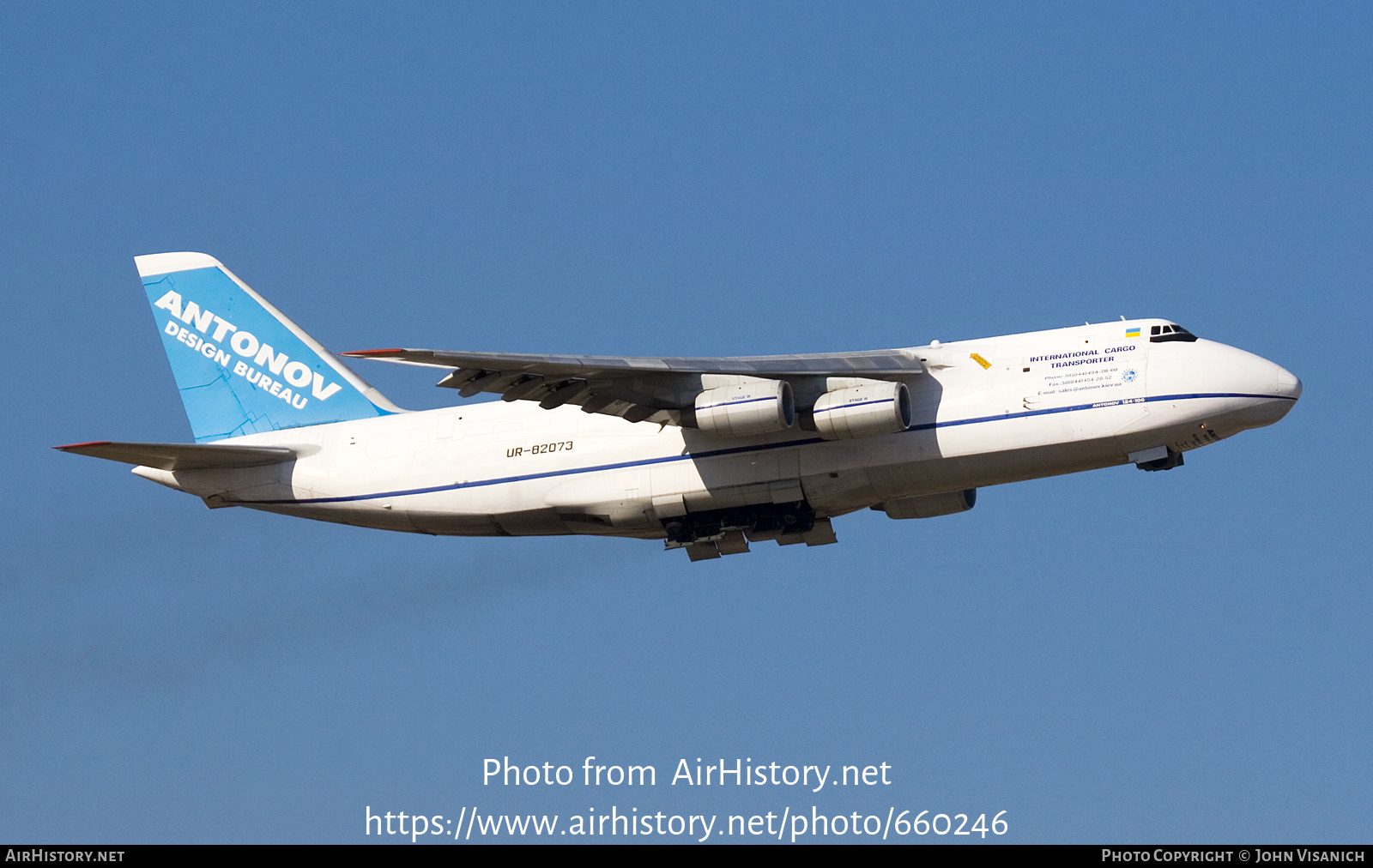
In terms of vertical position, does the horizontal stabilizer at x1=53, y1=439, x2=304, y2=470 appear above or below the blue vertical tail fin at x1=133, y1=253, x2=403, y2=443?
below

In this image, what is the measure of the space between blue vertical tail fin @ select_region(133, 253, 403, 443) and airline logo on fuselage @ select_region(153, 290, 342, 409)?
0.01m

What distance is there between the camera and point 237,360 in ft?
88.4

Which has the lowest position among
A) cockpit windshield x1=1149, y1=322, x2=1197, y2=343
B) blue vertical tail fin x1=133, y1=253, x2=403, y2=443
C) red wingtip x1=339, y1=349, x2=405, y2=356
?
red wingtip x1=339, y1=349, x2=405, y2=356

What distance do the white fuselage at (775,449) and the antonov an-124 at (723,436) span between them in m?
0.02

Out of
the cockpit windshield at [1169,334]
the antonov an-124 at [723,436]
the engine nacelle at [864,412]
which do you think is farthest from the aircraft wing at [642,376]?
Answer: the cockpit windshield at [1169,334]

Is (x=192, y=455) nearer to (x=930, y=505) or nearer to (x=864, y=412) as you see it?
(x=864, y=412)

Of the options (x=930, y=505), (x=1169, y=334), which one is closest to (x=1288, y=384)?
(x=1169, y=334)

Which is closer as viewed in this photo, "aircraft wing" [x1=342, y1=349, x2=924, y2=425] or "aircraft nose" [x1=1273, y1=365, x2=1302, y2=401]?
"aircraft wing" [x1=342, y1=349, x2=924, y2=425]

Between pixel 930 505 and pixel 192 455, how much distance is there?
969 cm

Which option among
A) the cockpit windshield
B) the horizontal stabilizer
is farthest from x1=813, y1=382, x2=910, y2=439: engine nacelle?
the horizontal stabilizer

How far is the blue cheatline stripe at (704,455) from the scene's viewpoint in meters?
22.3

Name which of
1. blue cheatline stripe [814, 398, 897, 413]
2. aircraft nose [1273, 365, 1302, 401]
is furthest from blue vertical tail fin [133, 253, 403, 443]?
aircraft nose [1273, 365, 1302, 401]

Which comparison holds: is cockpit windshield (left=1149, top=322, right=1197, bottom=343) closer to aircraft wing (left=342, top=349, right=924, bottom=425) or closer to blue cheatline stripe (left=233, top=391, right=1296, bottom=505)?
blue cheatline stripe (left=233, top=391, right=1296, bottom=505)

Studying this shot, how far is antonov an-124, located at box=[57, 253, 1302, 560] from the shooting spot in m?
22.3
